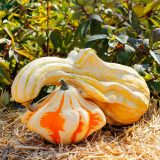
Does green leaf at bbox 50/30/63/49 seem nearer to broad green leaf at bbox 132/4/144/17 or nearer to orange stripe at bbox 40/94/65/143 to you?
broad green leaf at bbox 132/4/144/17

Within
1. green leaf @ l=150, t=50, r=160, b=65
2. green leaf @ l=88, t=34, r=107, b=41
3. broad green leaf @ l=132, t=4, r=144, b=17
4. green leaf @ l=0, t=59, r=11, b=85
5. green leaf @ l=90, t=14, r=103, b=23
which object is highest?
broad green leaf @ l=132, t=4, r=144, b=17

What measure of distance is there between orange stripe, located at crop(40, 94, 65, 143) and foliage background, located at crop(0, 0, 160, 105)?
0.52 metres

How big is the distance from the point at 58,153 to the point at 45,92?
2.12ft

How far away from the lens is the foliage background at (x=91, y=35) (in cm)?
225

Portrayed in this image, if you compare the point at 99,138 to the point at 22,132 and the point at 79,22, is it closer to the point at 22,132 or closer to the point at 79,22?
the point at 22,132

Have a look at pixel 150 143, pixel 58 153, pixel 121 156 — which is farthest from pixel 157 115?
pixel 58 153

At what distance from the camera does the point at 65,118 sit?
5.86 ft

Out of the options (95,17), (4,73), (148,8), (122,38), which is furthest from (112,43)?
(4,73)

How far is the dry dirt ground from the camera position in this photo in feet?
5.82

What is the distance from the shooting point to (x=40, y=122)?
1815 millimetres

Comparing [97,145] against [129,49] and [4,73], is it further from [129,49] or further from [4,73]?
[4,73]

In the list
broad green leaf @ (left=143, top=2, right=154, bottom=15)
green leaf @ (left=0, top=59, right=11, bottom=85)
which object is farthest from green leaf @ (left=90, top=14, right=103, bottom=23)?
green leaf @ (left=0, top=59, right=11, bottom=85)

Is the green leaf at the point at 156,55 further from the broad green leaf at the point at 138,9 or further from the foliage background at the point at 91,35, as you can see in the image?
the broad green leaf at the point at 138,9

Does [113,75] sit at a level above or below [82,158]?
above
